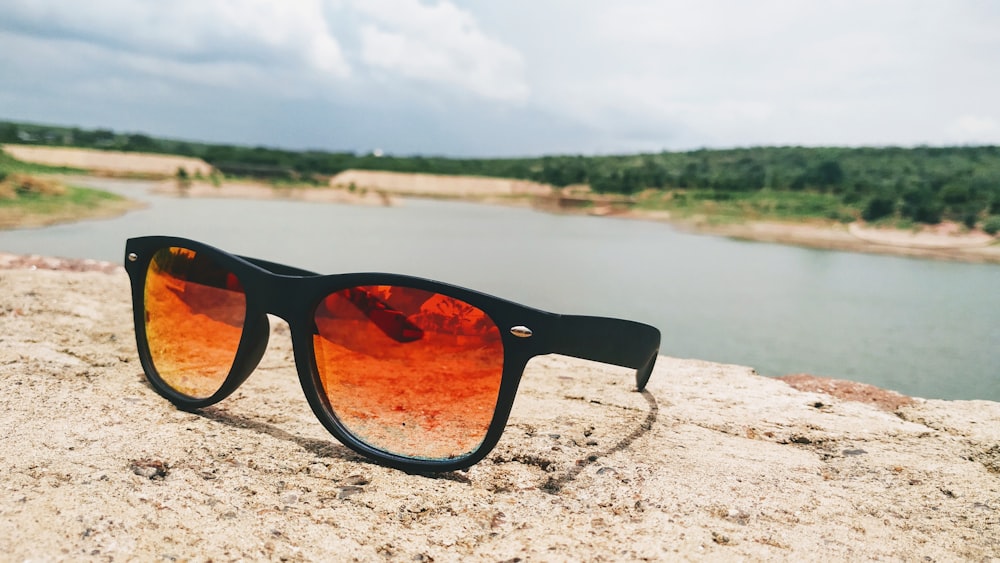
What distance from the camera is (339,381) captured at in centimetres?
77

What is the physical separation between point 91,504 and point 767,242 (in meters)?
4.12

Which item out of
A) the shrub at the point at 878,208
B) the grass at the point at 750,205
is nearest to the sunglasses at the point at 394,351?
the shrub at the point at 878,208

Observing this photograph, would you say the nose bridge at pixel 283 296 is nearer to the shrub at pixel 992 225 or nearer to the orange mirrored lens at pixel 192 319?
the orange mirrored lens at pixel 192 319

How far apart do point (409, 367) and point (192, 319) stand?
16.5 inches

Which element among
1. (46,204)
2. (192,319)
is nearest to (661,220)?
(192,319)

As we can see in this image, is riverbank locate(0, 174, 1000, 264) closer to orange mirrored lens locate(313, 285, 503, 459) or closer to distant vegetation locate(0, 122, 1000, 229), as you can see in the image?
distant vegetation locate(0, 122, 1000, 229)

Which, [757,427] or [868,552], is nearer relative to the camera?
[868,552]

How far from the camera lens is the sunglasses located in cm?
68

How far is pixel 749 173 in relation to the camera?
4750 millimetres

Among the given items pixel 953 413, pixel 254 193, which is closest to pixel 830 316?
pixel 953 413

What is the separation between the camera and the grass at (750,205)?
12.5 ft

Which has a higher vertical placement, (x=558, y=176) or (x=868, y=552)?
(x=558, y=176)

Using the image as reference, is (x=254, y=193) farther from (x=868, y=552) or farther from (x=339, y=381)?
(x=868, y=552)

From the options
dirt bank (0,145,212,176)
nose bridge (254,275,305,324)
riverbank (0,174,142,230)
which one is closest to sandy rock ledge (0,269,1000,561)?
nose bridge (254,275,305,324)
